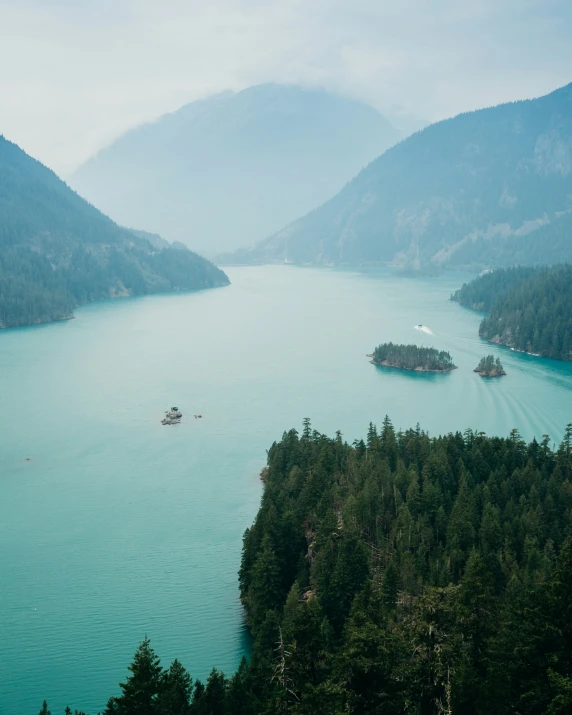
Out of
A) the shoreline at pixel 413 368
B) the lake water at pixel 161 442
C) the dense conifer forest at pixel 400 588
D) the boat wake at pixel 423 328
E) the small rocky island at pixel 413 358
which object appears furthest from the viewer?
the boat wake at pixel 423 328

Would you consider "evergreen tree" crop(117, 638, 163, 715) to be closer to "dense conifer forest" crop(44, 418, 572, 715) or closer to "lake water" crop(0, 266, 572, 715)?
"dense conifer forest" crop(44, 418, 572, 715)

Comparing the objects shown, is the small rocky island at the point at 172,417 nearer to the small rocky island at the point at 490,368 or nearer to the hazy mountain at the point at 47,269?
the small rocky island at the point at 490,368

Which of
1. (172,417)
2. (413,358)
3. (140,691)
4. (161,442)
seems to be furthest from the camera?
(413,358)

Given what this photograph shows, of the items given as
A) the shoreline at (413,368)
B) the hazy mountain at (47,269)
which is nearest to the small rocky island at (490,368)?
the shoreline at (413,368)

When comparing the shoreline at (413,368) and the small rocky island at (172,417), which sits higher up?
the shoreline at (413,368)

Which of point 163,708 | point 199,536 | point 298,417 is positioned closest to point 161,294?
point 298,417

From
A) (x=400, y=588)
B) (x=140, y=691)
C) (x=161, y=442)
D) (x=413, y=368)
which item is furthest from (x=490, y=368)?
(x=140, y=691)

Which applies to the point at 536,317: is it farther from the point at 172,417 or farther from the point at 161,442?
the point at 161,442
